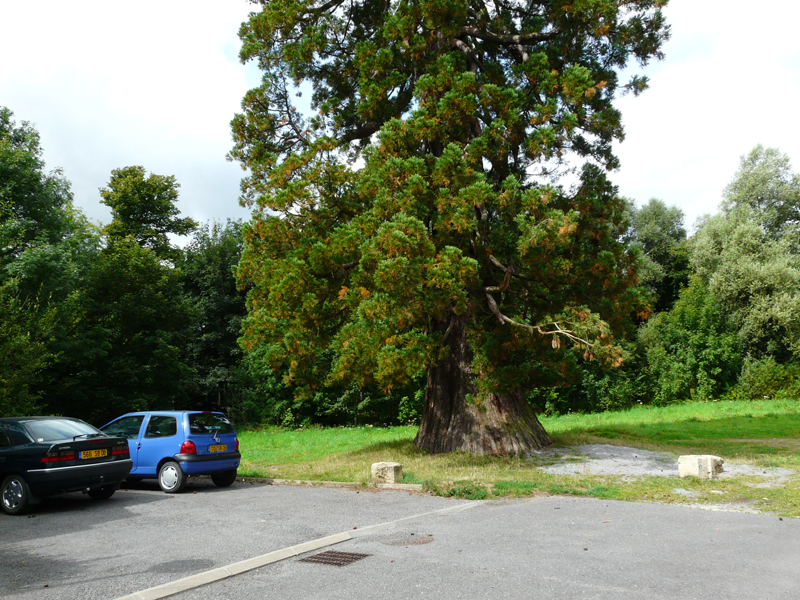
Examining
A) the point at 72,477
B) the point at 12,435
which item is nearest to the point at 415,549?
the point at 72,477

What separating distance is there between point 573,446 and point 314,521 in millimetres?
8755

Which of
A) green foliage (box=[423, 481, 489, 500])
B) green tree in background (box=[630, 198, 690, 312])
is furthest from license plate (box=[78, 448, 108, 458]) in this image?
green tree in background (box=[630, 198, 690, 312])

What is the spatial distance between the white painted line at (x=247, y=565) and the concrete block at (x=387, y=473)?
9.93ft

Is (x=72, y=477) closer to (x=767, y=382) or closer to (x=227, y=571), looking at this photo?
(x=227, y=571)

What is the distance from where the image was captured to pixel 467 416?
46.1 feet

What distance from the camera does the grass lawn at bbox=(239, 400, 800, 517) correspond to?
938 cm

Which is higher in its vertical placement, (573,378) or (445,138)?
(445,138)

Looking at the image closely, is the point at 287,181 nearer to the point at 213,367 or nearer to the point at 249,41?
the point at 249,41

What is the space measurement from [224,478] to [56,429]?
10.6ft

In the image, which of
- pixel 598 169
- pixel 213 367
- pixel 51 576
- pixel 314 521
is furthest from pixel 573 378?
pixel 213 367

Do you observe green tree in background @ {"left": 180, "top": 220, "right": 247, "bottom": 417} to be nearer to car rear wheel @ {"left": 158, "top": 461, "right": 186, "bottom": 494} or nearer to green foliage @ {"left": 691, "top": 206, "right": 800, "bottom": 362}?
car rear wheel @ {"left": 158, "top": 461, "right": 186, "bottom": 494}

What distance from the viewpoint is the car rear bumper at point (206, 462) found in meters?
10.4

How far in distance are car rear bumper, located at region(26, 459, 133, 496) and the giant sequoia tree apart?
16.1ft

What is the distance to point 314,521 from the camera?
7555 millimetres
